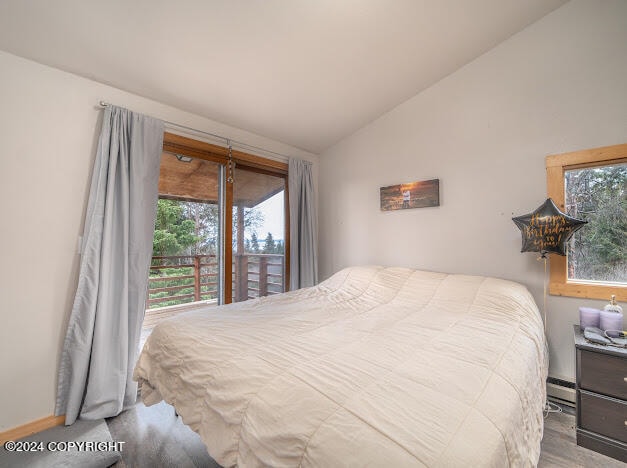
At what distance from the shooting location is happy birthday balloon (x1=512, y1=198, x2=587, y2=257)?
5.89 ft

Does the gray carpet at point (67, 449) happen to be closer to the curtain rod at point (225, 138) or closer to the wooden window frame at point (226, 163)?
the wooden window frame at point (226, 163)

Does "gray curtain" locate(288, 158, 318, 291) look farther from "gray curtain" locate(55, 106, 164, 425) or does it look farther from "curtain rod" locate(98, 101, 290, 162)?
"gray curtain" locate(55, 106, 164, 425)

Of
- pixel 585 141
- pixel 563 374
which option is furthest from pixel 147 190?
pixel 563 374

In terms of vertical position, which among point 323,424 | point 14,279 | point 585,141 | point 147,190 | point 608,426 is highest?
point 585,141

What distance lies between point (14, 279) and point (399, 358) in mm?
2319

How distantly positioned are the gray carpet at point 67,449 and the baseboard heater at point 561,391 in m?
2.93

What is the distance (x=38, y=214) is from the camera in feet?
5.73

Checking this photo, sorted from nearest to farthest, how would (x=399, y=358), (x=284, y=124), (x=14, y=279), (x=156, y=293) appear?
(x=399, y=358) → (x=14, y=279) → (x=156, y=293) → (x=284, y=124)

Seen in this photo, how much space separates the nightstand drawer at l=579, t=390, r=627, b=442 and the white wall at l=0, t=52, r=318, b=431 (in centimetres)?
334

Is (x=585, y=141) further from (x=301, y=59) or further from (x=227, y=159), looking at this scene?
(x=227, y=159)

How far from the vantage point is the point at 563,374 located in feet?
6.53

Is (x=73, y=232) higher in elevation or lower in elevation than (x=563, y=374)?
higher

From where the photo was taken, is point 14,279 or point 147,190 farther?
point 147,190

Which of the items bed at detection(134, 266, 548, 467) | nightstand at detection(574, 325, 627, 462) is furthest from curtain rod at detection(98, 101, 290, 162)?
nightstand at detection(574, 325, 627, 462)
